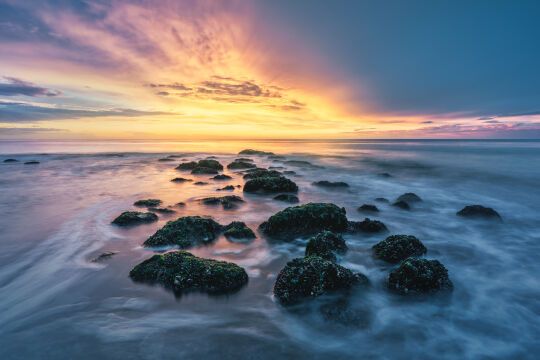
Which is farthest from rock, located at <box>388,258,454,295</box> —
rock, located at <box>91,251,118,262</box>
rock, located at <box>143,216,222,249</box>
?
rock, located at <box>91,251,118,262</box>

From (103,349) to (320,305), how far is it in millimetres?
2806

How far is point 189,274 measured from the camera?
166 inches

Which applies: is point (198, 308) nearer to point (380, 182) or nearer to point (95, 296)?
point (95, 296)

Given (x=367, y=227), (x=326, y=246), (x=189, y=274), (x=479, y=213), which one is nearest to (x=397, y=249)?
(x=326, y=246)

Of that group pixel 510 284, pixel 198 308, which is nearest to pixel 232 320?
pixel 198 308

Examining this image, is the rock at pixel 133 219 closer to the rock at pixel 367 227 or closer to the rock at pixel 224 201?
the rock at pixel 224 201

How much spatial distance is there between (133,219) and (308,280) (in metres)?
5.38

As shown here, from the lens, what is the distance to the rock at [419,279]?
4.12m

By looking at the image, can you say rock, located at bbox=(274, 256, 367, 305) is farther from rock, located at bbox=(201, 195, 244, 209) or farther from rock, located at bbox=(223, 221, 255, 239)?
rock, located at bbox=(201, 195, 244, 209)

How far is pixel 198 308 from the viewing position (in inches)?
148

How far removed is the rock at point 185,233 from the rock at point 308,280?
256cm

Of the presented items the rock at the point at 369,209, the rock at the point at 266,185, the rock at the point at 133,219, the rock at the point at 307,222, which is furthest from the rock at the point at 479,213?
the rock at the point at 133,219

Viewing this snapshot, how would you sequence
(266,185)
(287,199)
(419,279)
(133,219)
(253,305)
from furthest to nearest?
1. (266,185)
2. (287,199)
3. (133,219)
4. (419,279)
5. (253,305)

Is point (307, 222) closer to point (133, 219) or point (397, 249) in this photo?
point (397, 249)
